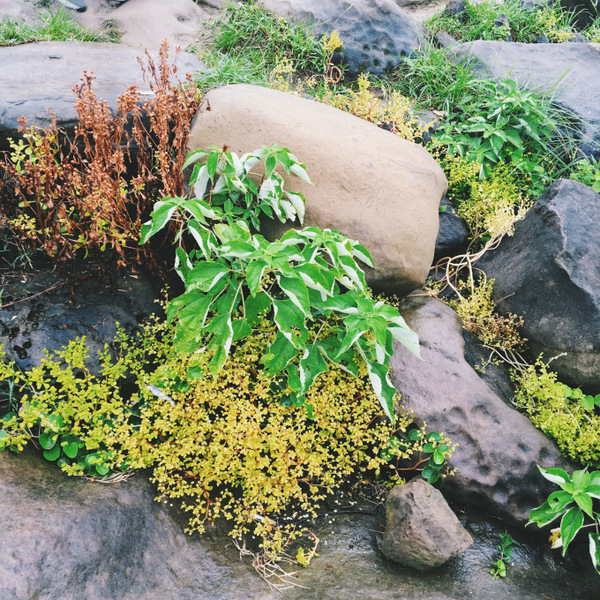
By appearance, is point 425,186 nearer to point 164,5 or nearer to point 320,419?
point 320,419

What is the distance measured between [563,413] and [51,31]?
5.54 metres

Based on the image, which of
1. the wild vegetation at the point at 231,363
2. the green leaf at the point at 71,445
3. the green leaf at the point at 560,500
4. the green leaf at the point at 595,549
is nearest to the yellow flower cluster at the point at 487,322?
the wild vegetation at the point at 231,363

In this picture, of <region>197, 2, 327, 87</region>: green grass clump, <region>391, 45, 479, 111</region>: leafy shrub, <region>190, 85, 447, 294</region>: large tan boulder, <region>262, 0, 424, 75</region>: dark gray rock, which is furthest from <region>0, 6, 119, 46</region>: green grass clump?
<region>391, 45, 479, 111</region>: leafy shrub

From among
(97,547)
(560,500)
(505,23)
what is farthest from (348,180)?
(505,23)

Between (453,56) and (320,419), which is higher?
(453,56)

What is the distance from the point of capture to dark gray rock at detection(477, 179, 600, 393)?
3.22 metres

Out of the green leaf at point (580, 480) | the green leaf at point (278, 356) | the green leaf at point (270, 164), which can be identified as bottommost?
the green leaf at point (580, 480)

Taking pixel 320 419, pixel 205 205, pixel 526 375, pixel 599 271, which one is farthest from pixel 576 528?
pixel 205 205

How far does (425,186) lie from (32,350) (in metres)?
2.74

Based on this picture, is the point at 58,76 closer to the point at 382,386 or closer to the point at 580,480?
the point at 382,386

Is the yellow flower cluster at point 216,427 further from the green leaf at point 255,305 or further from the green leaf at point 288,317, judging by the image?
the green leaf at point 288,317

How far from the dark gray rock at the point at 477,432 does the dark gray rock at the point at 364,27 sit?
3479 mm

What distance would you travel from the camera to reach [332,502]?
2.86 m

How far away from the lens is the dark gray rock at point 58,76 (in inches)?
131
